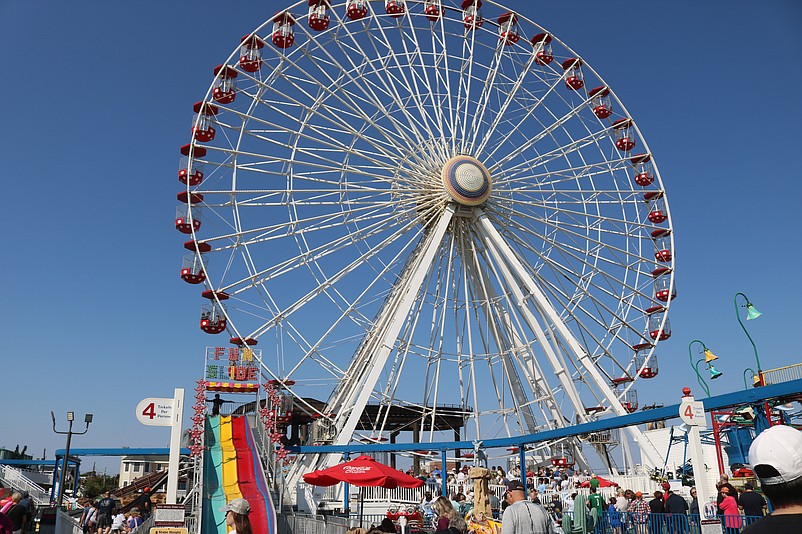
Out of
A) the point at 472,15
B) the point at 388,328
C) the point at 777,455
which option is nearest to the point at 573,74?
the point at 472,15

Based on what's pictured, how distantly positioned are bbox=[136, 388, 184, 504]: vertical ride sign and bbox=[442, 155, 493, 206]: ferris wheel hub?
46.9 feet

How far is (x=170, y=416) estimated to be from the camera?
902 cm

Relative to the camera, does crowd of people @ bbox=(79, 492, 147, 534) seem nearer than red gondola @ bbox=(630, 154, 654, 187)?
Yes

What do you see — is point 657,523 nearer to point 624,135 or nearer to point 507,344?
point 507,344

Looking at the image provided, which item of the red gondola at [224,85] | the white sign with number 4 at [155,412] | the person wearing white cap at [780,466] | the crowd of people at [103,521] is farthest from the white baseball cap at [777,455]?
the red gondola at [224,85]

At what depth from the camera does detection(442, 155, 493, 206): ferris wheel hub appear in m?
22.0

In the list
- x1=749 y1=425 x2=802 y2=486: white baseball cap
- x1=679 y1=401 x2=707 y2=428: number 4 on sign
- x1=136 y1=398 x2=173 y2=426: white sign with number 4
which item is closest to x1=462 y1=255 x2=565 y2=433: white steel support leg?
x1=679 y1=401 x2=707 y2=428: number 4 on sign

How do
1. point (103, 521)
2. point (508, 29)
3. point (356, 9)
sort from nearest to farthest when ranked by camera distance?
point (103, 521), point (356, 9), point (508, 29)

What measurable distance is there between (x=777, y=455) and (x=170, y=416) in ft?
27.3

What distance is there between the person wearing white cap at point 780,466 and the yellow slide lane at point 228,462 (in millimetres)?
13688

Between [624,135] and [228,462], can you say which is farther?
[624,135]

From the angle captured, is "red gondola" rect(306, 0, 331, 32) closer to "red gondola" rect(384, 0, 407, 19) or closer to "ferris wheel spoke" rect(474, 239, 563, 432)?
"red gondola" rect(384, 0, 407, 19)

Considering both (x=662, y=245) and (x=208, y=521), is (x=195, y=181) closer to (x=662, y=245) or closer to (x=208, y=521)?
(x=208, y=521)

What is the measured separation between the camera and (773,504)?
1938 millimetres
